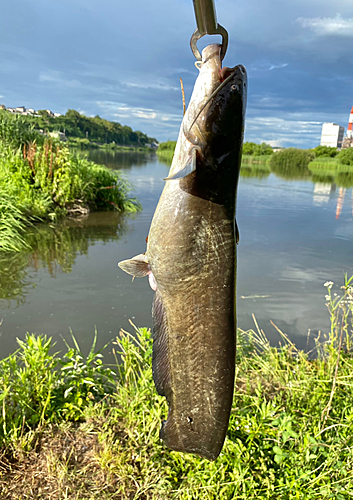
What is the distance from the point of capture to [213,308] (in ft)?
5.12

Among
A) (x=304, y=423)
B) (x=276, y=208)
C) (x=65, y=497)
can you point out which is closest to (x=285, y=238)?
(x=276, y=208)

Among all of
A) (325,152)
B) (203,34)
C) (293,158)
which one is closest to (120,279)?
(203,34)

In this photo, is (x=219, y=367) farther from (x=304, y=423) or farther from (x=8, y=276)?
(x=8, y=276)

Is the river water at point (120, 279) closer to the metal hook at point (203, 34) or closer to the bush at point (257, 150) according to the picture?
the metal hook at point (203, 34)

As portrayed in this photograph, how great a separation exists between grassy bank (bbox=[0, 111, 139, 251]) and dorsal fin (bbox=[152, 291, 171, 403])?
796 cm

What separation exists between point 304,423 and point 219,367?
1.72 meters

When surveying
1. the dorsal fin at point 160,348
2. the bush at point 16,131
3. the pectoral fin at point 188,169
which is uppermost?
the bush at point 16,131

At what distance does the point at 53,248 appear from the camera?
30.8ft

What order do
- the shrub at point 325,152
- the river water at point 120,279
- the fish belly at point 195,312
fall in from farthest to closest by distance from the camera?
the shrub at point 325,152 → the river water at point 120,279 → the fish belly at point 195,312

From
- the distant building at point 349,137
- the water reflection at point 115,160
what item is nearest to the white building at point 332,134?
the distant building at point 349,137

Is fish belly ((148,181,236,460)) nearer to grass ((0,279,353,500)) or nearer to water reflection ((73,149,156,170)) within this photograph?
grass ((0,279,353,500))

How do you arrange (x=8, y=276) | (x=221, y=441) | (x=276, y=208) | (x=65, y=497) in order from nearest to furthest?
(x=221, y=441)
(x=65, y=497)
(x=8, y=276)
(x=276, y=208)

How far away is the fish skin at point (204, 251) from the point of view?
1.50 metres

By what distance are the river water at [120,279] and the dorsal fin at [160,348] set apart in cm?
355
